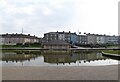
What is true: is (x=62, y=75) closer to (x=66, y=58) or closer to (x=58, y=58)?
(x=58, y=58)

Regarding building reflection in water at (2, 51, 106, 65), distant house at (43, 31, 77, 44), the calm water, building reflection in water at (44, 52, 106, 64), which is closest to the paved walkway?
the calm water

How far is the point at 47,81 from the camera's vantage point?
11.0 meters

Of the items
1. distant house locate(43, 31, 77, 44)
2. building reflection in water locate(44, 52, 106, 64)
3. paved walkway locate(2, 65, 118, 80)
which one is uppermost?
distant house locate(43, 31, 77, 44)

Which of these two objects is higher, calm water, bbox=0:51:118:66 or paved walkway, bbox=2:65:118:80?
paved walkway, bbox=2:65:118:80

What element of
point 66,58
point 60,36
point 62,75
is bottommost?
point 66,58

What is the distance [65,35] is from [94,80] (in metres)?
121

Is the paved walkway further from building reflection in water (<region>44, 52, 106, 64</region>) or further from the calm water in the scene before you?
building reflection in water (<region>44, 52, 106, 64</region>)

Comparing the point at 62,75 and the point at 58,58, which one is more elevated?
the point at 62,75

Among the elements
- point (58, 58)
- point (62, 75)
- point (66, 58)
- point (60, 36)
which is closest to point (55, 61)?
point (58, 58)

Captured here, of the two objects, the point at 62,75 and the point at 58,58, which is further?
the point at 58,58

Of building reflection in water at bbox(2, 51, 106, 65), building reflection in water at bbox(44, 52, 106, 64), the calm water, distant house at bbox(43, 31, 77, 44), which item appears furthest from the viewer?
distant house at bbox(43, 31, 77, 44)

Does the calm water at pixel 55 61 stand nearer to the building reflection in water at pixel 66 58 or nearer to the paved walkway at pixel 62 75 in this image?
the building reflection in water at pixel 66 58

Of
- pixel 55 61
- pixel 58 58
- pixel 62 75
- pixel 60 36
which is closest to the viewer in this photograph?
pixel 62 75

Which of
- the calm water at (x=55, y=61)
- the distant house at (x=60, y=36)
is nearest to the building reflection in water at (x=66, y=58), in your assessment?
the calm water at (x=55, y=61)
